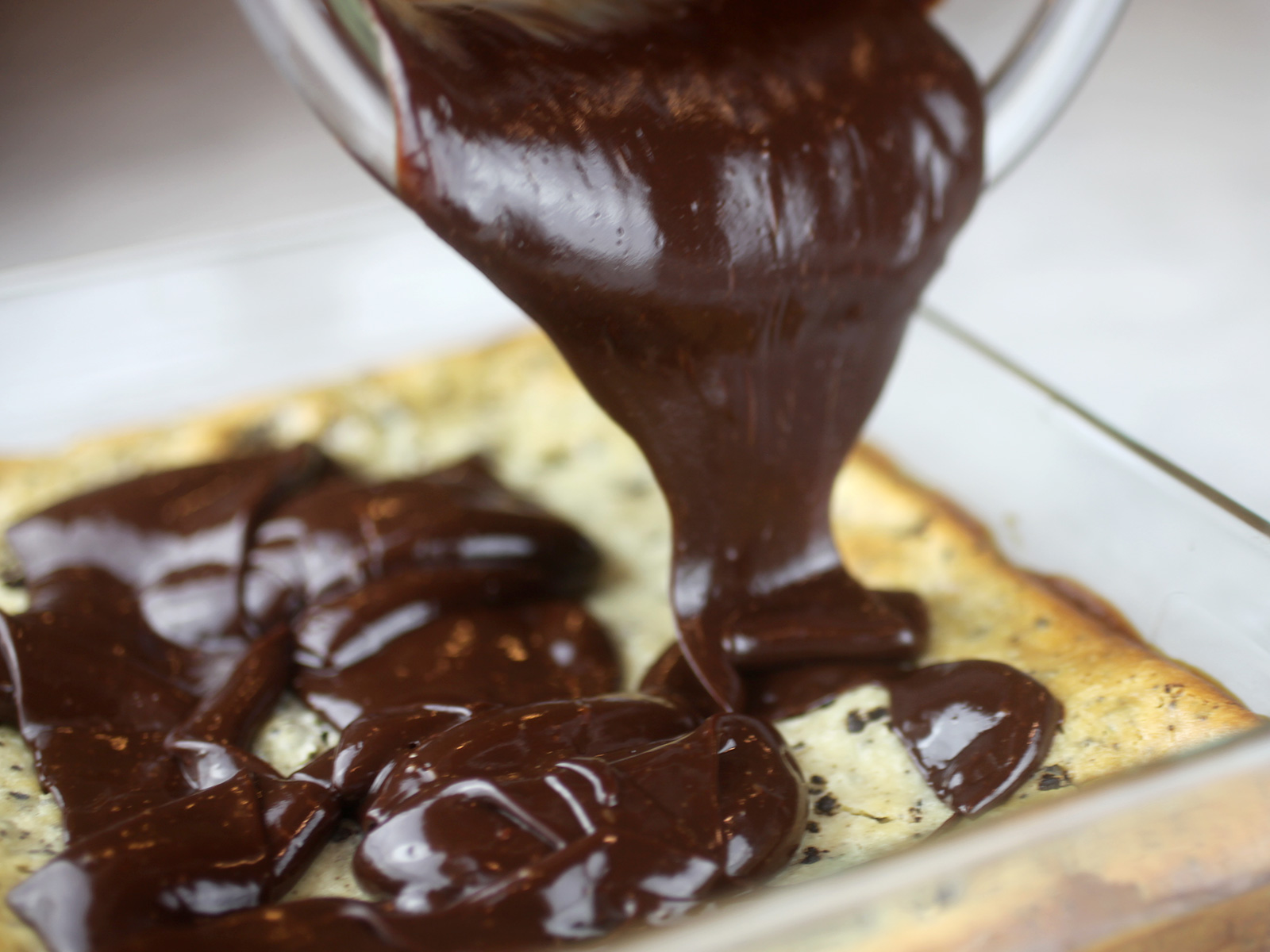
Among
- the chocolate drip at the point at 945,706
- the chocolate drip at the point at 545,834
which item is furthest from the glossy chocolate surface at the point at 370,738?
the chocolate drip at the point at 945,706

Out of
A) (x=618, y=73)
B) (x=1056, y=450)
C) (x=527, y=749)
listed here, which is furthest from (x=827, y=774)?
(x=618, y=73)

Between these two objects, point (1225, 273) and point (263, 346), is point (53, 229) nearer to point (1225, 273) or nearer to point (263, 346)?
point (263, 346)

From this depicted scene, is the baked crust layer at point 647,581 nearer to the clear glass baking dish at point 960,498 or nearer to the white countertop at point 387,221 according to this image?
the clear glass baking dish at point 960,498

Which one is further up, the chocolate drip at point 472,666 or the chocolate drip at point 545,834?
the chocolate drip at point 545,834

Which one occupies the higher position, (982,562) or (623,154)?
(623,154)

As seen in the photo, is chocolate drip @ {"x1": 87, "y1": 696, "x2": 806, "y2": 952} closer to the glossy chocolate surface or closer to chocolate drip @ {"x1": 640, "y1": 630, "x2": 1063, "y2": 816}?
the glossy chocolate surface

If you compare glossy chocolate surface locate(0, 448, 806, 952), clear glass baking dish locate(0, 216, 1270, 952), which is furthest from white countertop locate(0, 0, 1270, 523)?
glossy chocolate surface locate(0, 448, 806, 952)

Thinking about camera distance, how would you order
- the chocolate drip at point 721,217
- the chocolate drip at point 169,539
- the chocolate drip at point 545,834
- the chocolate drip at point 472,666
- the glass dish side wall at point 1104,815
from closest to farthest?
the glass dish side wall at point 1104,815
the chocolate drip at point 545,834
the chocolate drip at point 721,217
the chocolate drip at point 472,666
the chocolate drip at point 169,539
